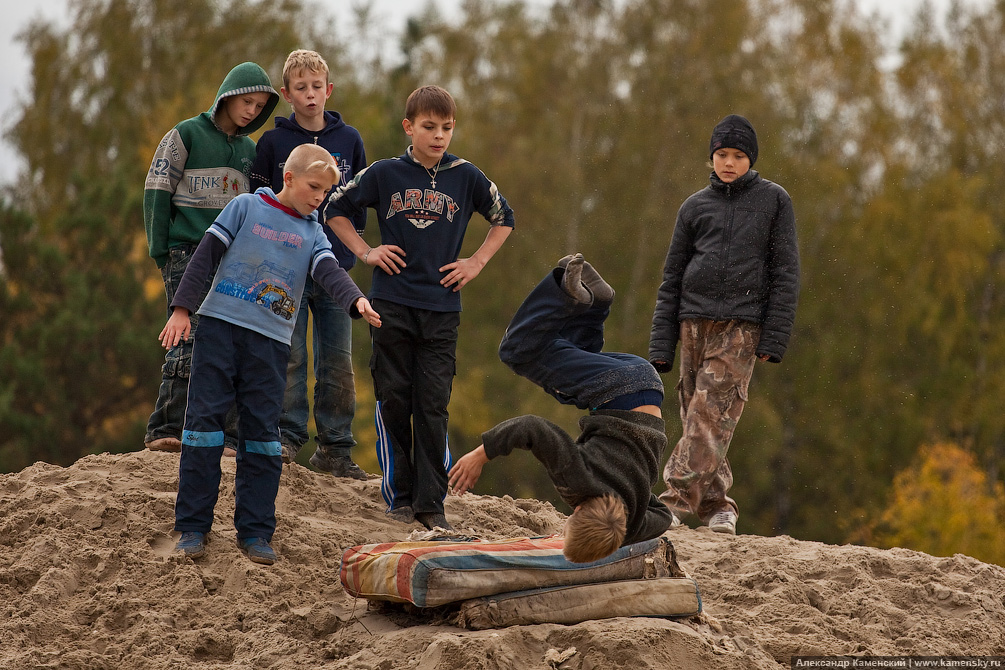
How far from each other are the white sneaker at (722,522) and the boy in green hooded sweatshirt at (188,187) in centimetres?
297

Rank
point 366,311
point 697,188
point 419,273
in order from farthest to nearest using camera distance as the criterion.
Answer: point 697,188
point 419,273
point 366,311

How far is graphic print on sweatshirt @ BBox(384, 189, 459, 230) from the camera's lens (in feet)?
17.2

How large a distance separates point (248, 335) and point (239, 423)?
1.37ft

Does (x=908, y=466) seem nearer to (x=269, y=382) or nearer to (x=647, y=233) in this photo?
(x=647, y=233)

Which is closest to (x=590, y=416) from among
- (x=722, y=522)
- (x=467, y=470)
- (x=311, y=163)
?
(x=467, y=470)

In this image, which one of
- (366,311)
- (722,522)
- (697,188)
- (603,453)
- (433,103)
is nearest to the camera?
(603,453)

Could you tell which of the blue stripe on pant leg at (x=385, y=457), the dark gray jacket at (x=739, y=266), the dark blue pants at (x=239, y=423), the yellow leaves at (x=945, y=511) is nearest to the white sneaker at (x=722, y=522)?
the dark gray jacket at (x=739, y=266)

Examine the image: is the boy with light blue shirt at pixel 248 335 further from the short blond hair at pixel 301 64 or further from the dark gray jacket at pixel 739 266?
the dark gray jacket at pixel 739 266

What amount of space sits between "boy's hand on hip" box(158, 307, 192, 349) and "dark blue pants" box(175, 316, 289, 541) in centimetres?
11

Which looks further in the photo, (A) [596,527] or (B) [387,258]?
(B) [387,258]

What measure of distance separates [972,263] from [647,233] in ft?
22.8

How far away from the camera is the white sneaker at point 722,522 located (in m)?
6.29

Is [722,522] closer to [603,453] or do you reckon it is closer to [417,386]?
[417,386]

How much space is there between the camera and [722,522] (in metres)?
6.30
